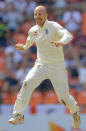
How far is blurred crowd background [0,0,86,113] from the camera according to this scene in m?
10.7

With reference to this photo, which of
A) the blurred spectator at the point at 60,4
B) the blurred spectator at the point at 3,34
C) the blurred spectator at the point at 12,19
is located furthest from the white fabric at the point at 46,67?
the blurred spectator at the point at 60,4

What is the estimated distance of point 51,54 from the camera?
289 inches

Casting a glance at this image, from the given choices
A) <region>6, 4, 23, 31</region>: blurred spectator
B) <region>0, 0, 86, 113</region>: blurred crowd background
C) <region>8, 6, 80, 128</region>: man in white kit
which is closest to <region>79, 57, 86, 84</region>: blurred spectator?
<region>0, 0, 86, 113</region>: blurred crowd background

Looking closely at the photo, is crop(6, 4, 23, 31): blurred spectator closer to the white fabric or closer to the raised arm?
the white fabric

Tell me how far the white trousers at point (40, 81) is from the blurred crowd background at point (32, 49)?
289 centimetres

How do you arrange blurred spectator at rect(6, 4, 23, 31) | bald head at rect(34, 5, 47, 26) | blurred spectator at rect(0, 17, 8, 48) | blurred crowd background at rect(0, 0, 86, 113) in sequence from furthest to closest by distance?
1. blurred spectator at rect(6, 4, 23, 31)
2. blurred spectator at rect(0, 17, 8, 48)
3. blurred crowd background at rect(0, 0, 86, 113)
4. bald head at rect(34, 5, 47, 26)

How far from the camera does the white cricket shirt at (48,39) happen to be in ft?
23.8

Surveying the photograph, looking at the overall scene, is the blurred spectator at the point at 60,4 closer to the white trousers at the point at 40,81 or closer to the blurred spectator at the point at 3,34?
the blurred spectator at the point at 3,34

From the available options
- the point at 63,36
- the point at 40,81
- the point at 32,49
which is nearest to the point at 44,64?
the point at 40,81

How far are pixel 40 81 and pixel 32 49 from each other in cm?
431

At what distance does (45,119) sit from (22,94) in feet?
6.43

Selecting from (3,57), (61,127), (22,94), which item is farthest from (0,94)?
(22,94)

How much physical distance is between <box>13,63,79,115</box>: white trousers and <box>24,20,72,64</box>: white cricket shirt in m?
0.10

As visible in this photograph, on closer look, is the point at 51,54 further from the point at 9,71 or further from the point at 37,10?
the point at 9,71
